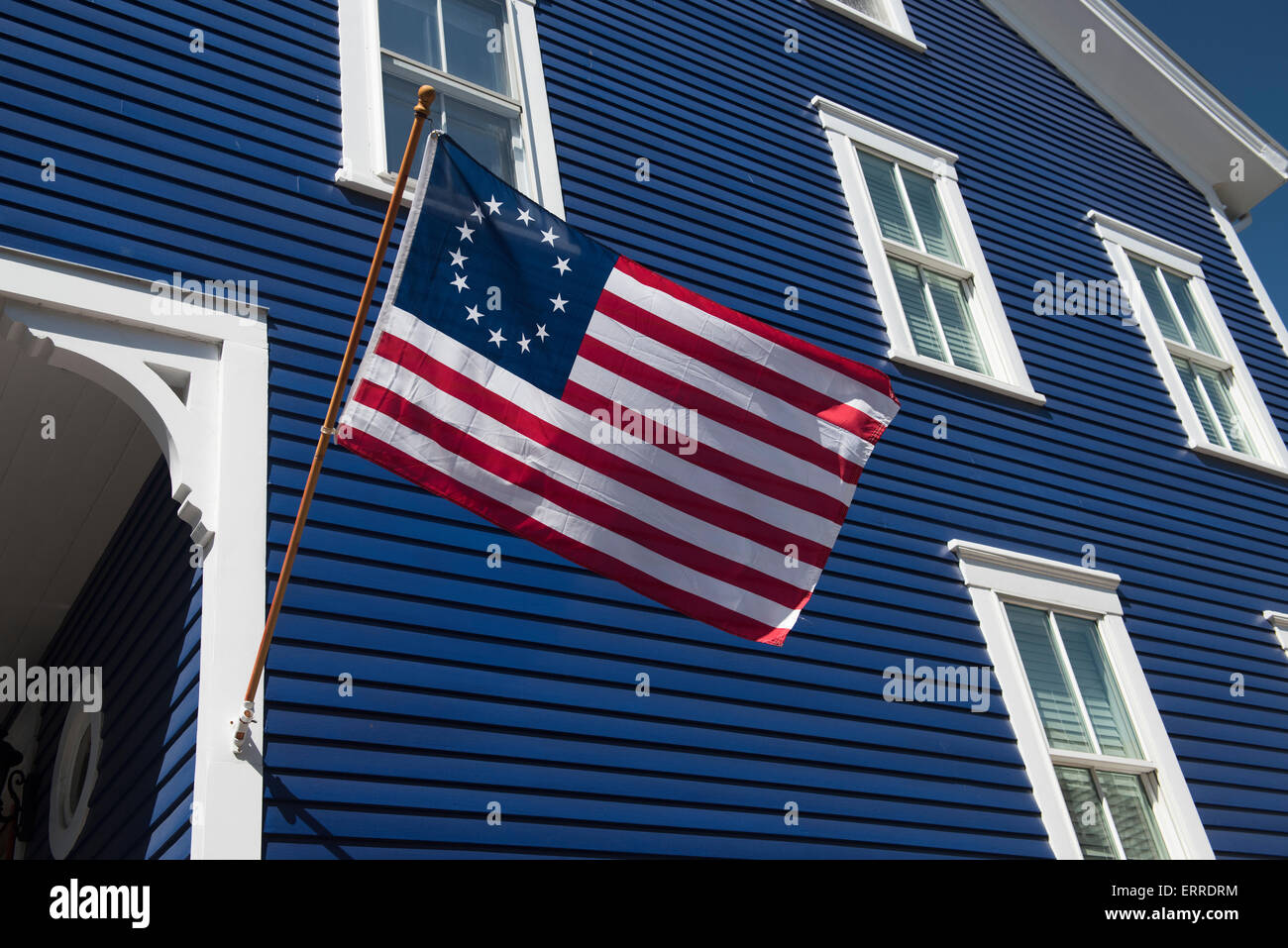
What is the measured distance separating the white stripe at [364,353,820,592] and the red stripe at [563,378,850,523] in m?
0.21

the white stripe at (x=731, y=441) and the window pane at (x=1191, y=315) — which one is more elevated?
the window pane at (x=1191, y=315)

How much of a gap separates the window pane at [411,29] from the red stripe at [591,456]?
10.7 ft

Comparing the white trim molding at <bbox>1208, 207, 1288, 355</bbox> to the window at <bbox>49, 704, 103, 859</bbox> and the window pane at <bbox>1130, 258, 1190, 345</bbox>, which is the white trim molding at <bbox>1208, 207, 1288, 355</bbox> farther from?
Answer: the window at <bbox>49, 704, 103, 859</bbox>

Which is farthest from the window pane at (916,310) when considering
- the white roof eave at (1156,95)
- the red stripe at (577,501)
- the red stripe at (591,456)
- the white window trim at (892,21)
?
the white roof eave at (1156,95)

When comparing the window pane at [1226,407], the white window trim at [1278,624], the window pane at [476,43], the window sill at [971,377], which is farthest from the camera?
the window pane at [1226,407]

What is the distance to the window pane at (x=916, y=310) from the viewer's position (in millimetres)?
8164

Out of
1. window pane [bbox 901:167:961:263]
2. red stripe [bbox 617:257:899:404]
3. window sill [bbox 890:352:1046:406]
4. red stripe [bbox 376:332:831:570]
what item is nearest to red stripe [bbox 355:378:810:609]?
red stripe [bbox 376:332:831:570]

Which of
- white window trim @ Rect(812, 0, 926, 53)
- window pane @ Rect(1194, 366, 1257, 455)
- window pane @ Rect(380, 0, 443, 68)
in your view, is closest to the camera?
window pane @ Rect(380, 0, 443, 68)

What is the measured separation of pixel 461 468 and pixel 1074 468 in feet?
17.3

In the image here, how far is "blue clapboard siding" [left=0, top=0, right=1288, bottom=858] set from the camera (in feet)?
16.5

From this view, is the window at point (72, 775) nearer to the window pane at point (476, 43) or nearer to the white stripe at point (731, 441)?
the white stripe at point (731, 441)

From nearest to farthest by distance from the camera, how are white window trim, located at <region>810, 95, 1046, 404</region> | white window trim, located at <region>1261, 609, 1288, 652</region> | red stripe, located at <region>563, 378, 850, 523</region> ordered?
1. red stripe, located at <region>563, 378, 850, 523</region>
2. white window trim, located at <region>810, 95, 1046, 404</region>
3. white window trim, located at <region>1261, 609, 1288, 652</region>
